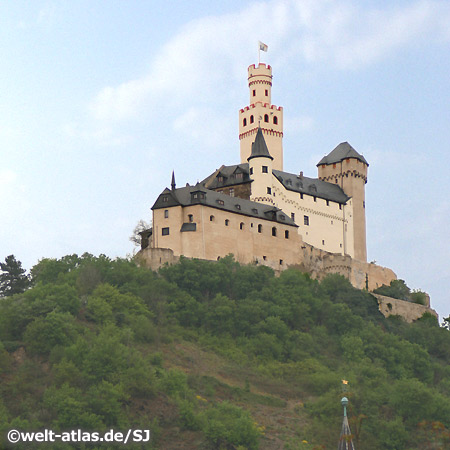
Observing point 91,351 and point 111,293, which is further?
point 111,293

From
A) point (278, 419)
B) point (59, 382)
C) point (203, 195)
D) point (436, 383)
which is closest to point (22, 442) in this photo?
point (59, 382)

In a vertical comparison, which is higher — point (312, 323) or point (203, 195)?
point (203, 195)

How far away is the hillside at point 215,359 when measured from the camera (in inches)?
2980

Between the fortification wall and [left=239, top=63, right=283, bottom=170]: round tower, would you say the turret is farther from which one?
the fortification wall

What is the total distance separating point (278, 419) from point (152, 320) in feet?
48.1

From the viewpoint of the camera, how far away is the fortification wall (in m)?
104

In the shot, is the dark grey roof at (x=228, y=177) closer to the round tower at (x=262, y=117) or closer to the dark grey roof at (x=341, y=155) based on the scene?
the round tower at (x=262, y=117)

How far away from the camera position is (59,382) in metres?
76.4

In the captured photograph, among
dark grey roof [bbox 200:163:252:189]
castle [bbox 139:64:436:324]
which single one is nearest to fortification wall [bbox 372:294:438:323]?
castle [bbox 139:64:436:324]

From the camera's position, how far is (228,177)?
10500 cm

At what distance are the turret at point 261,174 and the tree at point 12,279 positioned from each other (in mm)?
21175

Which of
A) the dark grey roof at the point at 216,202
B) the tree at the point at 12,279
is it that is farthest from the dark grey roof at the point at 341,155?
the tree at the point at 12,279

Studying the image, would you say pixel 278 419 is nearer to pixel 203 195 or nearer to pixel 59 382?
pixel 59 382

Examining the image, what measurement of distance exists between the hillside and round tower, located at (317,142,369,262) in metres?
8.96
